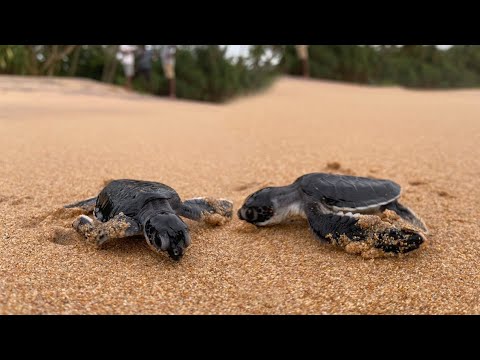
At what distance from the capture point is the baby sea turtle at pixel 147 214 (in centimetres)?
166

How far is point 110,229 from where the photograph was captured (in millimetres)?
1727

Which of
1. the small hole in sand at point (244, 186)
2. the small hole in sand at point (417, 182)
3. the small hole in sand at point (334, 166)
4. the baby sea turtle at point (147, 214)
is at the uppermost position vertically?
the baby sea turtle at point (147, 214)

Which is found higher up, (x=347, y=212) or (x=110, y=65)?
(x=110, y=65)

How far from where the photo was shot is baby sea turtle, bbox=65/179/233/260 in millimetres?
1659

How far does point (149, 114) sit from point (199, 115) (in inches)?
26.8

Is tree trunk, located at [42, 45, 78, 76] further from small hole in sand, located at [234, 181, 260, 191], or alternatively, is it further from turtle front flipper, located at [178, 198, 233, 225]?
turtle front flipper, located at [178, 198, 233, 225]

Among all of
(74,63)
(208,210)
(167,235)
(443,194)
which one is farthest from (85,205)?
(74,63)

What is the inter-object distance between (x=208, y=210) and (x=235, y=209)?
0.26 meters

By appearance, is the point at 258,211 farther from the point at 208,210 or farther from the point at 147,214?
the point at 147,214

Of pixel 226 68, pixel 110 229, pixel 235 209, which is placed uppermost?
pixel 226 68

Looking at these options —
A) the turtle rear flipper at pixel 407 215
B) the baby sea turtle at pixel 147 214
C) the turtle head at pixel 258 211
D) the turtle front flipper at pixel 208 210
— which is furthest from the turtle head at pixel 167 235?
the turtle rear flipper at pixel 407 215

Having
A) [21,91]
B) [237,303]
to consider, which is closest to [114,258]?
[237,303]

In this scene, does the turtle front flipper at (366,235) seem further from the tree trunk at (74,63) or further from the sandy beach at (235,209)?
the tree trunk at (74,63)
